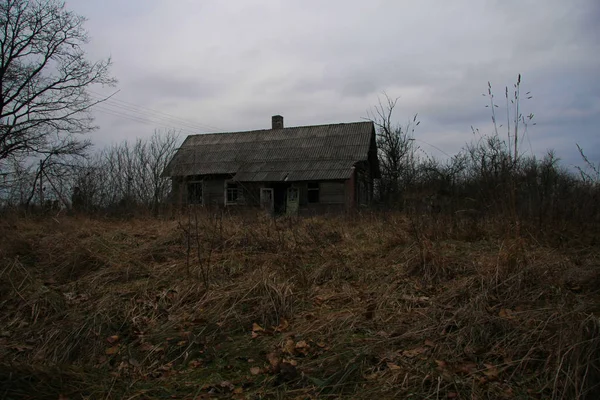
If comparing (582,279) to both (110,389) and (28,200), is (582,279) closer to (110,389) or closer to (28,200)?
(110,389)

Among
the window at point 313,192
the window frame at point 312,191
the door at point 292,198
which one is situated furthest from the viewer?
the door at point 292,198

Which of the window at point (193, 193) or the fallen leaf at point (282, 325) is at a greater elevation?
the window at point (193, 193)

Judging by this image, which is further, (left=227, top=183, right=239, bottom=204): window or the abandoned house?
(left=227, top=183, right=239, bottom=204): window

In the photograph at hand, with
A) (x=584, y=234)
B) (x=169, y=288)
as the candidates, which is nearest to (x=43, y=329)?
(x=169, y=288)

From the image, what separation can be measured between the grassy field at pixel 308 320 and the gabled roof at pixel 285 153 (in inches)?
547

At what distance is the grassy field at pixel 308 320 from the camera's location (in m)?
2.52

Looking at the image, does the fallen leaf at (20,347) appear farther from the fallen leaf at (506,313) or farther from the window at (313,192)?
the window at (313,192)

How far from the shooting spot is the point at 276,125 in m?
25.7

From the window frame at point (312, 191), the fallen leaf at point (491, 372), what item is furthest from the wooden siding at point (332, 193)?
the fallen leaf at point (491, 372)

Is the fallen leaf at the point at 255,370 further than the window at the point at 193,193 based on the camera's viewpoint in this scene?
No

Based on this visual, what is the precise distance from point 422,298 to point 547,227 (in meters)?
3.06

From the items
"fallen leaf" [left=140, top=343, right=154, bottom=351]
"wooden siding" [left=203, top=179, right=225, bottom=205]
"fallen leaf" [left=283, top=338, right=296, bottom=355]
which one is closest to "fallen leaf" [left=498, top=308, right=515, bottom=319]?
"fallen leaf" [left=283, top=338, right=296, bottom=355]

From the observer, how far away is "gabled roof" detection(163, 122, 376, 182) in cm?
2008

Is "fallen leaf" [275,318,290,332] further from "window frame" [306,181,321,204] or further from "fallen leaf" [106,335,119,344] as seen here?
"window frame" [306,181,321,204]
